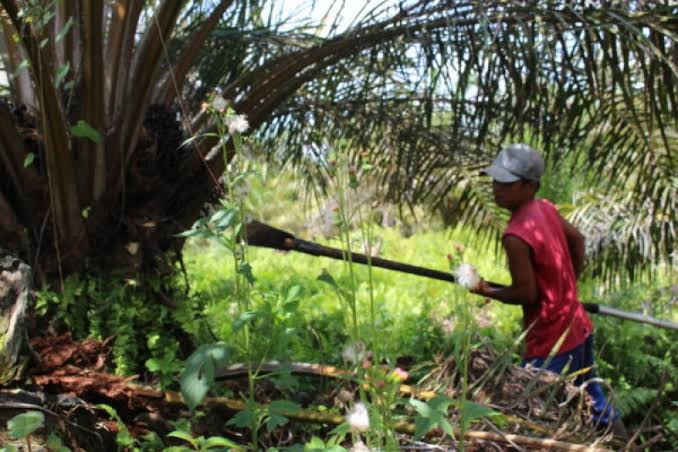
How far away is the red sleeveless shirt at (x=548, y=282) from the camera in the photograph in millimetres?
3117

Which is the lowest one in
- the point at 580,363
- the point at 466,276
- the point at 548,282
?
the point at 580,363

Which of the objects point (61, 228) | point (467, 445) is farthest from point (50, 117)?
point (467, 445)

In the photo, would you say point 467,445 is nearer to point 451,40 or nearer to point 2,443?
point 2,443

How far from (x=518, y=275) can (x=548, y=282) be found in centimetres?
18

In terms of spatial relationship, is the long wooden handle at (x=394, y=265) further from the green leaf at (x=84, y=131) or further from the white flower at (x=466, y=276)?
the white flower at (x=466, y=276)

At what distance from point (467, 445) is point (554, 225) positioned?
1.36 meters

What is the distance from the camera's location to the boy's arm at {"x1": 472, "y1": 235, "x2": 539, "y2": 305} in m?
3.07

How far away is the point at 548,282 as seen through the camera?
3.18 m

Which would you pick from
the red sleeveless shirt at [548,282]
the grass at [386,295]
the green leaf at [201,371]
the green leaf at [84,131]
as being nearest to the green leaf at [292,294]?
the grass at [386,295]

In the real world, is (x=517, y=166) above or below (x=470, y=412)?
above

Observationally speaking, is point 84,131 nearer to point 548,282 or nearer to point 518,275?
point 518,275

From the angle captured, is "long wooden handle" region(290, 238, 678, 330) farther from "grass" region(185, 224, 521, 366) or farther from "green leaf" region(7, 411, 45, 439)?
"green leaf" region(7, 411, 45, 439)

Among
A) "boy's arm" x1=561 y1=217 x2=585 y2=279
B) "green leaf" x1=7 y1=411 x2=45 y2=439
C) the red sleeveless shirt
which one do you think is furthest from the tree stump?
"boy's arm" x1=561 y1=217 x2=585 y2=279

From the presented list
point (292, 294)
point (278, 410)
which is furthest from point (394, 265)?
point (278, 410)
